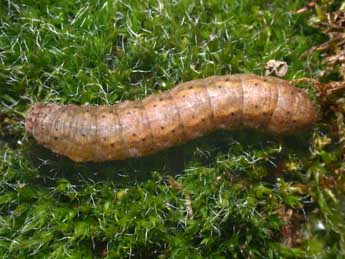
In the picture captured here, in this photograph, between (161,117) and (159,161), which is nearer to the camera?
(161,117)

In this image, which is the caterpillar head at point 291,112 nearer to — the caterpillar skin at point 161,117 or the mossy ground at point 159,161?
the caterpillar skin at point 161,117

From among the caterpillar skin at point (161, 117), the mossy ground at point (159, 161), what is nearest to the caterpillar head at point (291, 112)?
the caterpillar skin at point (161, 117)

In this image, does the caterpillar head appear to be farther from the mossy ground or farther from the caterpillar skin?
the mossy ground

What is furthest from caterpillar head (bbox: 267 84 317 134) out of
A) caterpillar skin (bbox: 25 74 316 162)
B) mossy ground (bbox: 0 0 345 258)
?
mossy ground (bbox: 0 0 345 258)

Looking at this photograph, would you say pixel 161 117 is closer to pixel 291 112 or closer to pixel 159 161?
pixel 159 161

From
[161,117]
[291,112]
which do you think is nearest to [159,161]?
[161,117]

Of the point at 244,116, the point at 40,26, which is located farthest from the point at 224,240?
the point at 40,26

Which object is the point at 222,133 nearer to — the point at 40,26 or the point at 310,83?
the point at 310,83
